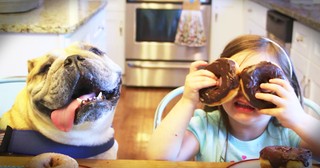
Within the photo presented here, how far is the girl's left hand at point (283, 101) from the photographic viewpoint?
0.34m

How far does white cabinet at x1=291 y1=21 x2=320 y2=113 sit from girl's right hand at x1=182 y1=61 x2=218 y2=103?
31 cm

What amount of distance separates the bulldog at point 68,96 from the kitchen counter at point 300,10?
411 millimetres

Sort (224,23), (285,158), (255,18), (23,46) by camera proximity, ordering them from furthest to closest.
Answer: (224,23) → (255,18) → (23,46) → (285,158)

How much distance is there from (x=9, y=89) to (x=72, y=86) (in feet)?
0.33

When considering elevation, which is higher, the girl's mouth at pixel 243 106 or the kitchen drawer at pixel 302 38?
the girl's mouth at pixel 243 106

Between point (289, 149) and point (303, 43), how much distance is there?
684 millimetres

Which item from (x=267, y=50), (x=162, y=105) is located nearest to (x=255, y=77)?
(x=267, y=50)

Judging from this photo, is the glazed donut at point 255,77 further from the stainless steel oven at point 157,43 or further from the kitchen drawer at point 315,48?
the stainless steel oven at point 157,43

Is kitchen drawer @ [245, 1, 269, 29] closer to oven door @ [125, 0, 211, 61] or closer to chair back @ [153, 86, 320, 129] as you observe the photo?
oven door @ [125, 0, 211, 61]

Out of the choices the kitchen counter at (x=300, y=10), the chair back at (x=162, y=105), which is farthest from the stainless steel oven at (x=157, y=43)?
the chair back at (x=162, y=105)

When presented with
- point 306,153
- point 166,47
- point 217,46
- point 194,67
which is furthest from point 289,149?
point 166,47

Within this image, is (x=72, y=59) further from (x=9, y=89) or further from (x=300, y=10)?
(x=300, y=10)

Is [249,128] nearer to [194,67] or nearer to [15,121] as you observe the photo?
[194,67]

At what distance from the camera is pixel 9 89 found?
409 millimetres
